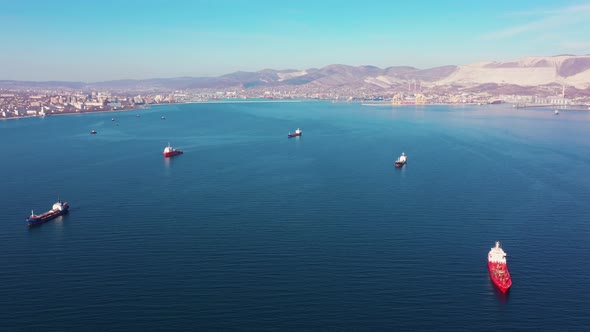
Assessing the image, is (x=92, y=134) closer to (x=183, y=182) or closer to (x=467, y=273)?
(x=183, y=182)

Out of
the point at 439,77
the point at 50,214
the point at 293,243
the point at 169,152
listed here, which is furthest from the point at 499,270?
the point at 439,77

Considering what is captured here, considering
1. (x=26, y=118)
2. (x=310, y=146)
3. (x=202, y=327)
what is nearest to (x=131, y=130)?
(x=310, y=146)

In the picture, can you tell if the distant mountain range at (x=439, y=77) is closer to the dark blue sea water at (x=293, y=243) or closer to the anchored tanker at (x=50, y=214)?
the dark blue sea water at (x=293, y=243)

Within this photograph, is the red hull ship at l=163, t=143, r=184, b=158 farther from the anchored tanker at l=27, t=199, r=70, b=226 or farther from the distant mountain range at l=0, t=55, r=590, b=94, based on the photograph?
the distant mountain range at l=0, t=55, r=590, b=94

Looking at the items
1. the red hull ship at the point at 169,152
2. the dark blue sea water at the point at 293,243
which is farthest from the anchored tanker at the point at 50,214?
the red hull ship at the point at 169,152

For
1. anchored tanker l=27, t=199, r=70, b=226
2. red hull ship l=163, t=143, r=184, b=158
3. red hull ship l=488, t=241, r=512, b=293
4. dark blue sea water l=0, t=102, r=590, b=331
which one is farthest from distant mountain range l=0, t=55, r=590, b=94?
anchored tanker l=27, t=199, r=70, b=226

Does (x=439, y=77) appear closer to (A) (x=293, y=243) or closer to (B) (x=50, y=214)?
(A) (x=293, y=243)
